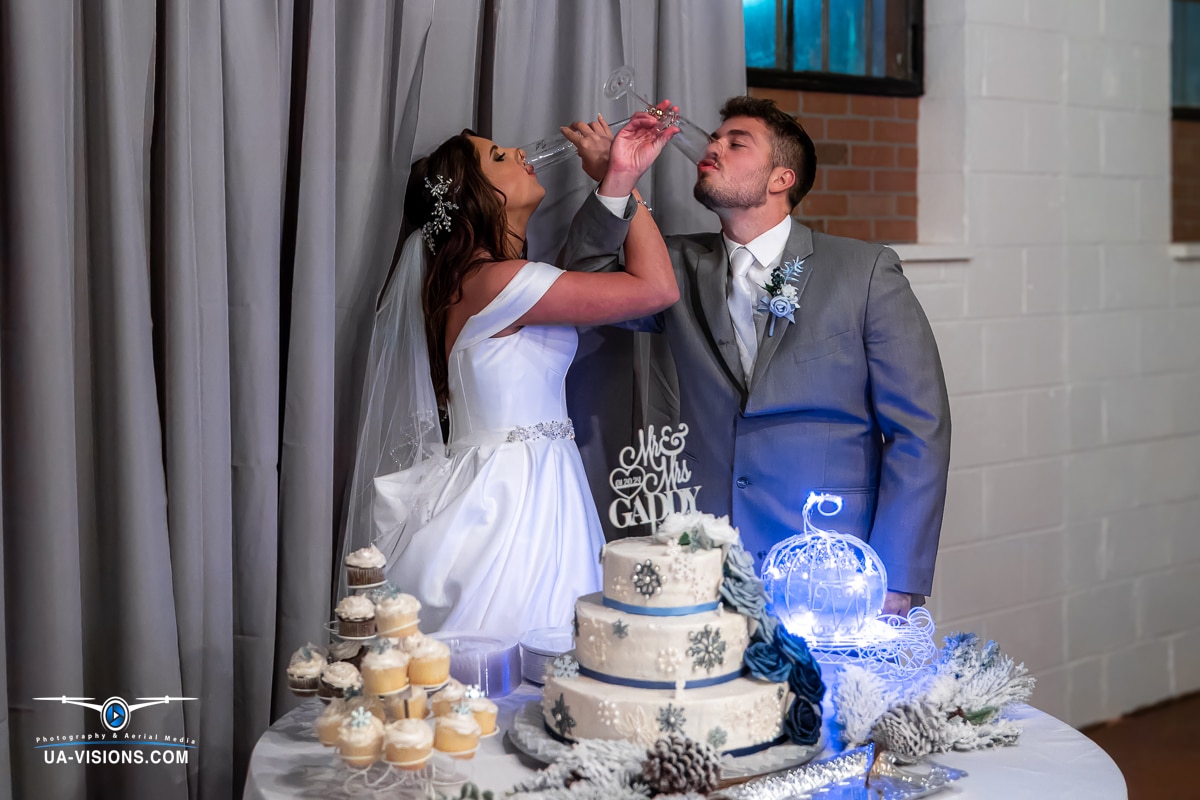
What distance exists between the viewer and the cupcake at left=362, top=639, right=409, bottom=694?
55.8 inches

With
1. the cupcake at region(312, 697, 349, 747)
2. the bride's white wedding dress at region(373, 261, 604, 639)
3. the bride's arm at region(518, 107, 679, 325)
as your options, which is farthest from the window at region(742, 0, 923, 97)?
the cupcake at region(312, 697, 349, 747)

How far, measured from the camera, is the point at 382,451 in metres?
2.33

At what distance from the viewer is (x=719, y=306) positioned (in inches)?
95.3

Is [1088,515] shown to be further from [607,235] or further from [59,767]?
[59,767]

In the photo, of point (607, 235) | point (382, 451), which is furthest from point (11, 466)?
point (607, 235)

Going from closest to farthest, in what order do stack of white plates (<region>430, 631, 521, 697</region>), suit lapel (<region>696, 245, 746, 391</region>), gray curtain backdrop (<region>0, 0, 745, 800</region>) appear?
stack of white plates (<region>430, 631, 521, 697</region>) → gray curtain backdrop (<region>0, 0, 745, 800</region>) → suit lapel (<region>696, 245, 746, 391</region>)

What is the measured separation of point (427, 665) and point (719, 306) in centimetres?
117

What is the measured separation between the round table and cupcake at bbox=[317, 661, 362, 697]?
0.29 feet

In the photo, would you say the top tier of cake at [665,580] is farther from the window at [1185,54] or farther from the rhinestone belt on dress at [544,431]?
the window at [1185,54]

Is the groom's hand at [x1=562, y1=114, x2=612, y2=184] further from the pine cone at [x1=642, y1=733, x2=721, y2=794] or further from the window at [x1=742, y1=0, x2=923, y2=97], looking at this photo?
the pine cone at [x1=642, y1=733, x2=721, y2=794]

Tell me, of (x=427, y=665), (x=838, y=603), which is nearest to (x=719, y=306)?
(x=838, y=603)

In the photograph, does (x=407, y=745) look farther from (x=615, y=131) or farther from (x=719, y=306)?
(x=615, y=131)

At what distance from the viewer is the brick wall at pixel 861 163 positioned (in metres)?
Result: 3.33

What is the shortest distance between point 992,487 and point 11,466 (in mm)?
2582
